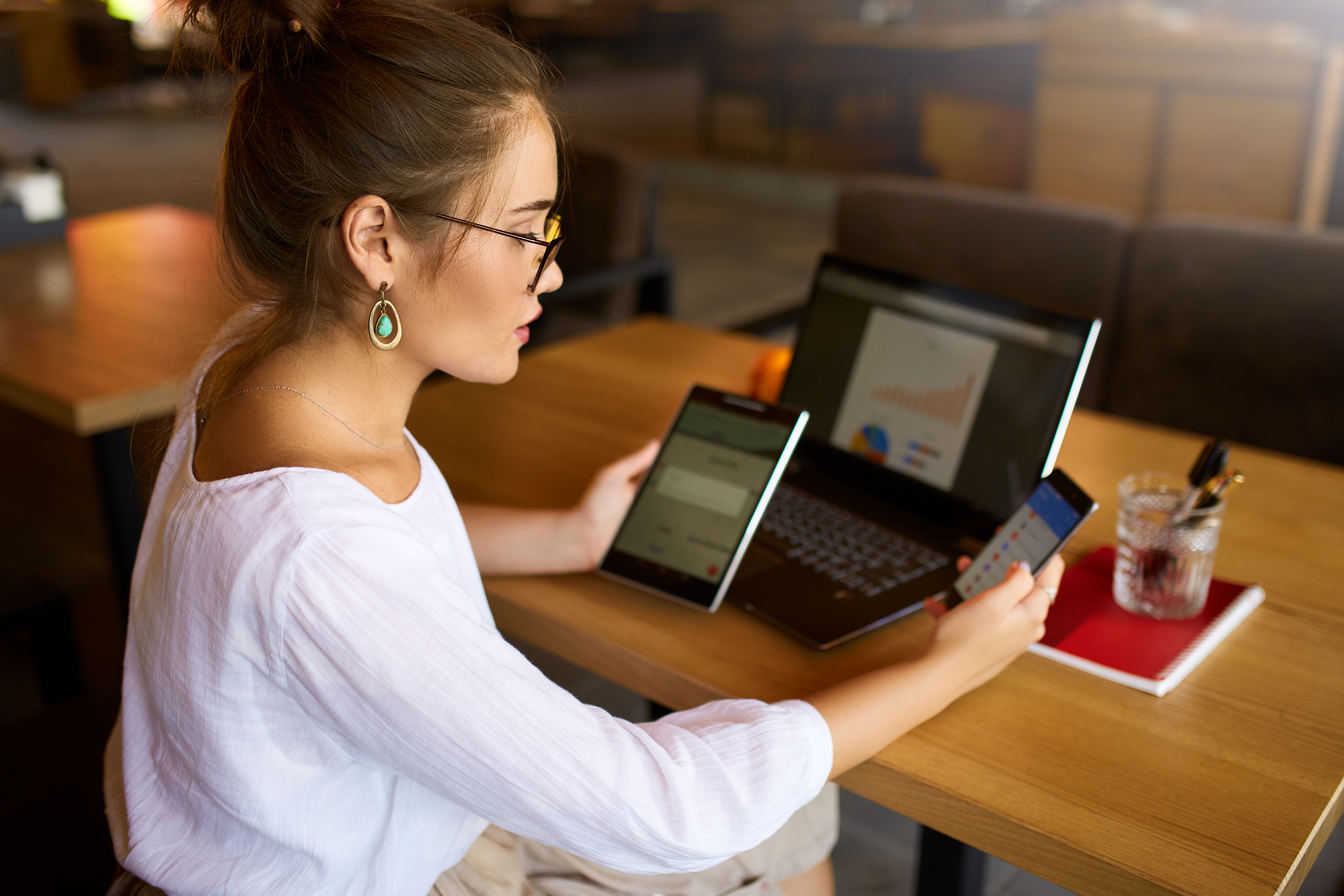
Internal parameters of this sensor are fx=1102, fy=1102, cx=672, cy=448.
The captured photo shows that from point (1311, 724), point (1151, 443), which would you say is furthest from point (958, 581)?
point (1151, 443)

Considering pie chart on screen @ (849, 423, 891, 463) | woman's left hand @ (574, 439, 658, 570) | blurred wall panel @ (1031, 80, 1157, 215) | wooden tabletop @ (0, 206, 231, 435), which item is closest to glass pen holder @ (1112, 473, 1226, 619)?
pie chart on screen @ (849, 423, 891, 463)

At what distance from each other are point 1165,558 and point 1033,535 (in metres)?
0.17

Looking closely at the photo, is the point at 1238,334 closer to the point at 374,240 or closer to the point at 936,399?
the point at 936,399

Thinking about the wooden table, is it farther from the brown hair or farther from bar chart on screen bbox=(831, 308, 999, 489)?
bar chart on screen bbox=(831, 308, 999, 489)

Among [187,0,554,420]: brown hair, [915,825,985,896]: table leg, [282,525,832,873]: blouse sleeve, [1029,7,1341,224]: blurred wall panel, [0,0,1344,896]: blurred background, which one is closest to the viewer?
[282,525,832,873]: blouse sleeve

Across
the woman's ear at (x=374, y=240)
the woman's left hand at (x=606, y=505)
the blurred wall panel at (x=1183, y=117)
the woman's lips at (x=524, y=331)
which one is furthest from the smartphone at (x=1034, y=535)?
the blurred wall panel at (x=1183, y=117)

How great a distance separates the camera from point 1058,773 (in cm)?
88

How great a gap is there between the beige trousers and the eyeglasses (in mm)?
512

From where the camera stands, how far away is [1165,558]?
108 cm

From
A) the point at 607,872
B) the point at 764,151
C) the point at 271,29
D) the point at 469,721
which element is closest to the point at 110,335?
the point at 271,29

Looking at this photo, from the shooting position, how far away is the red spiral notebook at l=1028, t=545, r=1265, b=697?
1001 mm

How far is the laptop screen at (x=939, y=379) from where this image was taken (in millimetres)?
1137

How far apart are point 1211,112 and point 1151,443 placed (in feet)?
11.5

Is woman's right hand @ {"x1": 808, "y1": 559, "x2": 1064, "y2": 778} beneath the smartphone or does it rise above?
beneath
